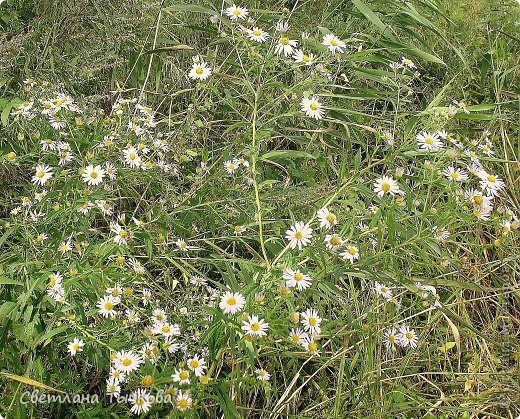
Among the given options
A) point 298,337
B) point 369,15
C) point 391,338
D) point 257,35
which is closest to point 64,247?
point 298,337

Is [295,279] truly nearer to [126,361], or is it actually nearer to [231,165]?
[126,361]

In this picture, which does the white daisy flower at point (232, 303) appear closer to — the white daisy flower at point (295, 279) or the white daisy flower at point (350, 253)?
the white daisy flower at point (295, 279)

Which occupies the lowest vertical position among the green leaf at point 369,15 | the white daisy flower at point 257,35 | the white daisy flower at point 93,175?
the white daisy flower at point 93,175

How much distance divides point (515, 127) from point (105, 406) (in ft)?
5.69

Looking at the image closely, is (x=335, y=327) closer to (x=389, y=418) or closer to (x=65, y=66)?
(x=389, y=418)

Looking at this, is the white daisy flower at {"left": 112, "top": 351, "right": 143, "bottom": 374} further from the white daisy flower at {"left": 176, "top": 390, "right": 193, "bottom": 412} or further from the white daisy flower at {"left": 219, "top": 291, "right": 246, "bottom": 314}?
the white daisy flower at {"left": 219, "top": 291, "right": 246, "bottom": 314}

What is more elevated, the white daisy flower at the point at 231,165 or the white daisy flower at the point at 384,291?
the white daisy flower at the point at 231,165

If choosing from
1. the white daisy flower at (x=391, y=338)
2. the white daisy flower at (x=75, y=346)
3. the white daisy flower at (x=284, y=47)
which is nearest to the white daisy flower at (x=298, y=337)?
the white daisy flower at (x=391, y=338)

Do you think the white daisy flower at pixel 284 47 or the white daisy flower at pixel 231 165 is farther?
the white daisy flower at pixel 231 165

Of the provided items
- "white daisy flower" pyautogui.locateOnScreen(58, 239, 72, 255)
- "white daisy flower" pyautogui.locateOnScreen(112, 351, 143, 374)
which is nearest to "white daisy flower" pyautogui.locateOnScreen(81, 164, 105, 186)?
"white daisy flower" pyautogui.locateOnScreen(58, 239, 72, 255)

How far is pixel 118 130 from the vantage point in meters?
1.72

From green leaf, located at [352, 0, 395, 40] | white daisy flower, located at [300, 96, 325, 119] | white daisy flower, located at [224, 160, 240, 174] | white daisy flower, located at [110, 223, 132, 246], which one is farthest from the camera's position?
green leaf, located at [352, 0, 395, 40]

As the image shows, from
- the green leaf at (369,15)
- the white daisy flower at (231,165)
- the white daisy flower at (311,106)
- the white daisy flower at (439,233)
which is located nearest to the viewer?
the white daisy flower at (439,233)

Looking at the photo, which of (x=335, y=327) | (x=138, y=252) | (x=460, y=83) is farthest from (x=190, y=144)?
(x=460, y=83)
